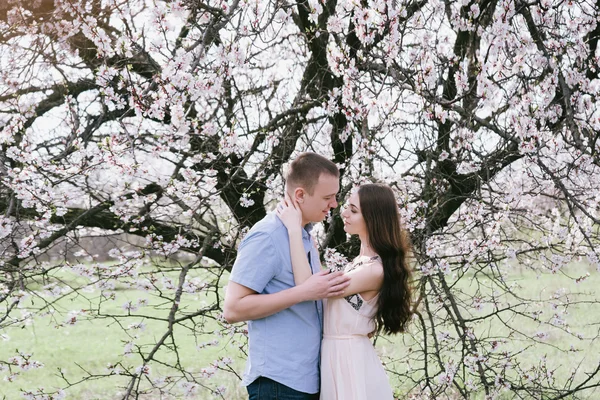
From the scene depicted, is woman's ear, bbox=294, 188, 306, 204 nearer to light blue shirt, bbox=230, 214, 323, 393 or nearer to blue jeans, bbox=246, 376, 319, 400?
light blue shirt, bbox=230, 214, 323, 393

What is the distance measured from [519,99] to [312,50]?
1690 millimetres

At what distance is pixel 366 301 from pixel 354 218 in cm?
33

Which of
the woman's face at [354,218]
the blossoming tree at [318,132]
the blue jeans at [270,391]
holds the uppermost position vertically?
the blossoming tree at [318,132]

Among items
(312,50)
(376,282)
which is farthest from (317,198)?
(312,50)

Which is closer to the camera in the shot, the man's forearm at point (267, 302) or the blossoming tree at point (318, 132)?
the man's forearm at point (267, 302)

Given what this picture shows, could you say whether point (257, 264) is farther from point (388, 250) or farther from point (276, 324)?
point (388, 250)

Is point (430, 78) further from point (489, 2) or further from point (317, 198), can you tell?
point (317, 198)

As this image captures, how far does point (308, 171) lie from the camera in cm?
223

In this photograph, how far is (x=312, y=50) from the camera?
526 centimetres

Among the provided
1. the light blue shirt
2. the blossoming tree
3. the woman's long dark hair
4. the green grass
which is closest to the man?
the light blue shirt

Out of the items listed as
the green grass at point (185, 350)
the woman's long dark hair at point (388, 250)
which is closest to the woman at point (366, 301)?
the woman's long dark hair at point (388, 250)

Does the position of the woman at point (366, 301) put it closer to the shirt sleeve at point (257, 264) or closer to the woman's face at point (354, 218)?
the woman's face at point (354, 218)

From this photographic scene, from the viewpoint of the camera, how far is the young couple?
208cm

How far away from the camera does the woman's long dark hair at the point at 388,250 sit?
2.42 meters
